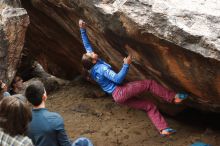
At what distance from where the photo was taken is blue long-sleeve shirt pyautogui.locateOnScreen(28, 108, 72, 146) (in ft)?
14.5

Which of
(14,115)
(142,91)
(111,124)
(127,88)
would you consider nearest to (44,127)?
(14,115)

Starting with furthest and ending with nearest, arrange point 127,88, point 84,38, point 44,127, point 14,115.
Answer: point 84,38 → point 127,88 → point 44,127 → point 14,115

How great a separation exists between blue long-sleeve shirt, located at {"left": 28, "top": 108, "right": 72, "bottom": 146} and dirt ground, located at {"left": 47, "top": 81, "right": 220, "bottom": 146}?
286cm

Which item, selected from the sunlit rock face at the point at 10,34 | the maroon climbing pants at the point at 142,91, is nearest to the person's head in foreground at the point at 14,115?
the maroon climbing pants at the point at 142,91

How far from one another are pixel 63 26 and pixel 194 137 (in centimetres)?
360

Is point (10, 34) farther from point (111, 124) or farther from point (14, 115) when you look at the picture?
point (14, 115)

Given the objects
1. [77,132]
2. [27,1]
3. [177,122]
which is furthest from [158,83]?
[27,1]

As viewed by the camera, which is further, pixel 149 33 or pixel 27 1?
pixel 27 1

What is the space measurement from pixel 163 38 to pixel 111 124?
305 cm

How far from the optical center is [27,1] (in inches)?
371

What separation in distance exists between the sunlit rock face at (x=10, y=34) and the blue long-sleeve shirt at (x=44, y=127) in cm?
336

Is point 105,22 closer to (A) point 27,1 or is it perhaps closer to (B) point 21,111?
(B) point 21,111

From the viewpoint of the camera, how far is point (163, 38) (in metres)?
5.47

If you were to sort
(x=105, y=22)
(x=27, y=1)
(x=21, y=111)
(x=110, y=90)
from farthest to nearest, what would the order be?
(x=27, y=1)
(x=110, y=90)
(x=105, y=22)
(x=21, y=111)
